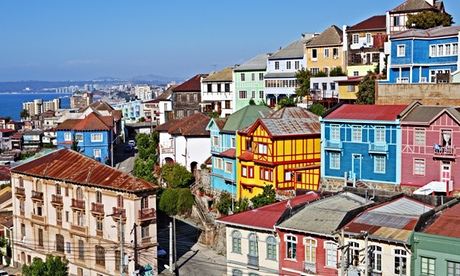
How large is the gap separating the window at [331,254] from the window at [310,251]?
0.68 metres

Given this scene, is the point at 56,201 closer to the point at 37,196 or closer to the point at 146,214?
the point at 37,196

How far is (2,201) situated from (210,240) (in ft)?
63.2

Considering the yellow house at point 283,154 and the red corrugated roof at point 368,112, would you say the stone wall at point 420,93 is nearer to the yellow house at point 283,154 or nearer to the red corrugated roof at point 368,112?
Result: the red corrugated roof at point 368,112

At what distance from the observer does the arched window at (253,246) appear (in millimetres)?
32312

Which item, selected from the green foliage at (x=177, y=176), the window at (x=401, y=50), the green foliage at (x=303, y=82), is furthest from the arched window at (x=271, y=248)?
the green foliage at (x=303, y=82)

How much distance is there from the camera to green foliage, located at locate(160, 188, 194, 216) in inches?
2066

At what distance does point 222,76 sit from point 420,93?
34172 mm

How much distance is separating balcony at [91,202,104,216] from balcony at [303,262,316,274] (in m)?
16.6

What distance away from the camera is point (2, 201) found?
54688 mm

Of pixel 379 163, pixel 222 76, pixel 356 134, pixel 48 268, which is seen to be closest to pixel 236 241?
pixel 379 163

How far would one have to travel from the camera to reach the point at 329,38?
6275cm

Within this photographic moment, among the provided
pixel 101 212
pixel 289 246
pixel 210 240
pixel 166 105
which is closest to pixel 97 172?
pixel 101 212

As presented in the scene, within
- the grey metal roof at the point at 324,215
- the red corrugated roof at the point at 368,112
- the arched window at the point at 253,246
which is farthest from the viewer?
the red corrugated roof at the point at 368,112

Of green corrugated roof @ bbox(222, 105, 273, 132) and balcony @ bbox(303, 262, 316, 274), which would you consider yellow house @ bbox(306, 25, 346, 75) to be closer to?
green corrugated roof @ bbox(222, 105, 273, 132)
